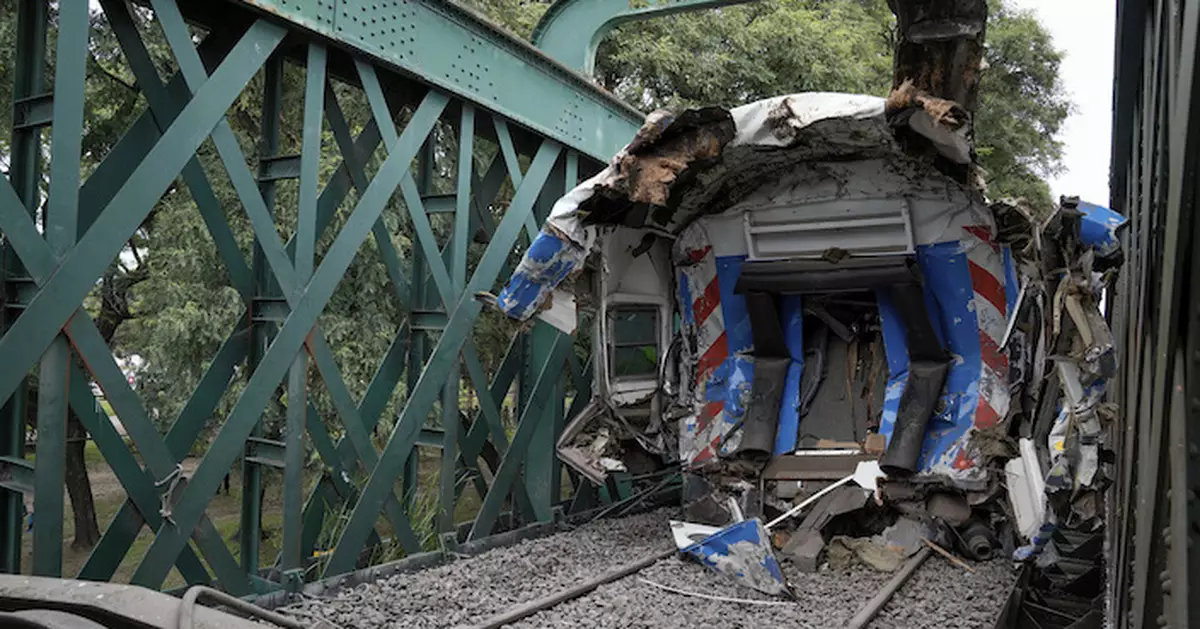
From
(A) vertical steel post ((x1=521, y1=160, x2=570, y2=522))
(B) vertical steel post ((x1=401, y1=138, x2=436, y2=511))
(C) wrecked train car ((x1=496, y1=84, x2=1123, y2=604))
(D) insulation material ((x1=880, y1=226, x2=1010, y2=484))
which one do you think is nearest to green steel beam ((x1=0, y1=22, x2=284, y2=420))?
(B) vertical steel post ((x1=401, y1=138, x2=436, y2=511))

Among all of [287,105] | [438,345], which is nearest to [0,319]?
[438,345]

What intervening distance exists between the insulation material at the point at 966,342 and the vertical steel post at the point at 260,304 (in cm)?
456

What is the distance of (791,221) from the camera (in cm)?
702

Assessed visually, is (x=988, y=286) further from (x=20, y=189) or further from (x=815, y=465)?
(x=20, y=189)

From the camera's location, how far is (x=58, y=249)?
3.76 metres

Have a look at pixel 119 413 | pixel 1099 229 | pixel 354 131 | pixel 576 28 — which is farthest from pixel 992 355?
pixel 354 131

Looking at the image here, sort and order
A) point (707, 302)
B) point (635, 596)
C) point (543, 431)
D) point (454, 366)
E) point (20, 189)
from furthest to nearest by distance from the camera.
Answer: point (707, 302)
point (543, 431)
point (454, 366)
point (635, 596)
point (20, 189)

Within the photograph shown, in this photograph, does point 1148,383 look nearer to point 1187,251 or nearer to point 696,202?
point 1187,251

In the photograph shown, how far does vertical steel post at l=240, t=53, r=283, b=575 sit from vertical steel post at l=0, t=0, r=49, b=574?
1189 millimetres

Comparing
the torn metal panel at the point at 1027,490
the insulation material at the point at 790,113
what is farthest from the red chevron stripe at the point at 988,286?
the insulation material at the point at 790,113

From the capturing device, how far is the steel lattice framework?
3.79 meters

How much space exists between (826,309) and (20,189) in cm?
581

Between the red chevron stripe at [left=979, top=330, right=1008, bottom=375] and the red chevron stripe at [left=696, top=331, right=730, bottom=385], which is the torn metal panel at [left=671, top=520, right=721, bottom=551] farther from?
the red chevron stripe at [left=979, top=330, right=1008, bottom=375]

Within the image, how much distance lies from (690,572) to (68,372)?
367cm
